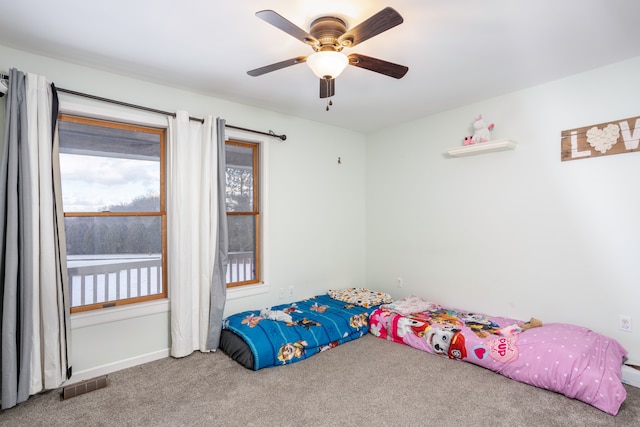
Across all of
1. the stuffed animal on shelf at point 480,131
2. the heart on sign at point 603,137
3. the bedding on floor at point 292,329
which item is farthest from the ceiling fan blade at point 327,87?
the heart on sign at point 603,137

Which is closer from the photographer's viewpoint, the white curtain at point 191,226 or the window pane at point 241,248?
the white curtain at point 191,226

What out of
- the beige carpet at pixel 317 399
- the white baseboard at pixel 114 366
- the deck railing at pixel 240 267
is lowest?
the beige carpet at pixel 317 399

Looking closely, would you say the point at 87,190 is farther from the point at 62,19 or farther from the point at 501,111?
the point at 501,111

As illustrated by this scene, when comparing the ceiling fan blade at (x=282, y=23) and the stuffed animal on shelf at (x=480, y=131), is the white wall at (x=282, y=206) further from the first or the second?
the ceiling fan blade at (x=282, y=23)

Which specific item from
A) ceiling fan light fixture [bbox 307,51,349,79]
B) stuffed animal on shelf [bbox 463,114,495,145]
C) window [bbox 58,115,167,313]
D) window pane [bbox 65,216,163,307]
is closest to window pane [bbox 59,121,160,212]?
window [bbox 58,115,167,313]

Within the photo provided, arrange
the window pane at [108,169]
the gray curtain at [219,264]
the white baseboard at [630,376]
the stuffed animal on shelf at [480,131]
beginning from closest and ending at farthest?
1. the white baseboard at [630,376]
2. the window pane at [108,169]
3. the gray curtain at [219,264]
4. the stuffed animal on shelf at [480,131]

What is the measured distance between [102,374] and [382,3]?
11.4 ft

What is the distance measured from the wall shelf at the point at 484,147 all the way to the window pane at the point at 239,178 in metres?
2.29

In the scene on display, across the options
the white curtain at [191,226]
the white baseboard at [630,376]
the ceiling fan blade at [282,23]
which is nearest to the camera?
the ceiling fan blade at [282,23]

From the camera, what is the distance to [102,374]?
9.03ft

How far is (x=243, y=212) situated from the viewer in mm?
3748

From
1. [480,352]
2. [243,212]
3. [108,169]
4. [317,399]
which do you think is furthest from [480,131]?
[108,169]

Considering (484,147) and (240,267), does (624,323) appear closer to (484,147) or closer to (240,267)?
(484,147)

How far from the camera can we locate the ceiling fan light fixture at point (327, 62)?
199 centimetres
